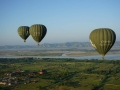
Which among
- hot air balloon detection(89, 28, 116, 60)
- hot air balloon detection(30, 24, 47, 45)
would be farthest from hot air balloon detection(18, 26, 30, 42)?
hot air balloon detection(89, 28, 116, 60)

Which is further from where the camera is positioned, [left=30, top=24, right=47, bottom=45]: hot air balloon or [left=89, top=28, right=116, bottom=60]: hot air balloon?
[left=30, top=24, right=47, bottom=45]: hot air balloon

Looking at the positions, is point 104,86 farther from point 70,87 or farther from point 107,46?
point 107,46

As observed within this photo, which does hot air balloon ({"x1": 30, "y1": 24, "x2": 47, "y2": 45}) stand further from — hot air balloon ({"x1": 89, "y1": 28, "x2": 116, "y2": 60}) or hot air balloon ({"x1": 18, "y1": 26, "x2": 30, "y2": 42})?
hot air balloon ({"x1": 89, "y1": 28, "x2": 116, "y2": 60})

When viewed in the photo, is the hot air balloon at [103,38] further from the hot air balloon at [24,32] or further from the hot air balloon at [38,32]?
the hot air balloon at [24,32]

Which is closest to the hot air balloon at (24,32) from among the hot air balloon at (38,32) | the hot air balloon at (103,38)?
the hot air balloon at (38,32)

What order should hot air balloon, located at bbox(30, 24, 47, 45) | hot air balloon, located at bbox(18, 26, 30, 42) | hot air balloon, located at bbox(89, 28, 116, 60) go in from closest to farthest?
hot air balloon, located at bbox(89, 28, 116, 60)
hot air balloon, located at bbox(30, 24, 47, 45)
hot air balloon, located at bbox(18, 26, 30, 42)

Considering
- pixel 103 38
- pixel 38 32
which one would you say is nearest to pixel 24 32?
pixel 38 32

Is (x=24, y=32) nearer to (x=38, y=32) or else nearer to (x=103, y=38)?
(x=38, y=32)

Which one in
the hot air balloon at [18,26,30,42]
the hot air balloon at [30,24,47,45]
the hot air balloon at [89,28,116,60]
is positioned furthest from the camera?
the hot air balloon at [18,26,30,42]
